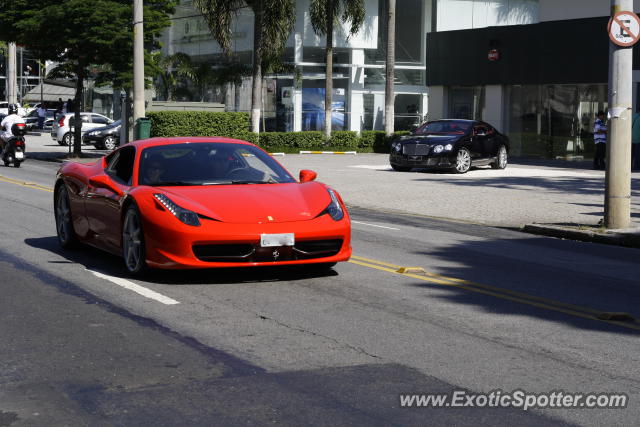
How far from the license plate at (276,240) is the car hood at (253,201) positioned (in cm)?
15

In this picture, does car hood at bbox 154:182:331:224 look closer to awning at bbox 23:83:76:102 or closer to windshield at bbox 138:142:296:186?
windshield at bbox 138:142:296:186

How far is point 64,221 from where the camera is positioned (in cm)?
1242

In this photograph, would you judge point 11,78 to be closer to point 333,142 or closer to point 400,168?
point 333,142

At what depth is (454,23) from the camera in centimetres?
5862

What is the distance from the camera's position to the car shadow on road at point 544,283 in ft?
29.1

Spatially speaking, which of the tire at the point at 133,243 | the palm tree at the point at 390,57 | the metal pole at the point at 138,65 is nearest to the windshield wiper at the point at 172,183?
the tire at the point at 133,243

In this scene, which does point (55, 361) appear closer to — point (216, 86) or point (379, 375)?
point (379, 375)

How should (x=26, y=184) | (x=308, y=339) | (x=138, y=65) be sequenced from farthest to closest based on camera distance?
(x=138, y=65) < (x=26, y=184) < (x=308, y=339)

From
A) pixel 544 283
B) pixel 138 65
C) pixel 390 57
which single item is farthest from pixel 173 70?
pixel 544 283

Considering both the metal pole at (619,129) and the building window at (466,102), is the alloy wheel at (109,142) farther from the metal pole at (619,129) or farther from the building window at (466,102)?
the metal pole at (619,129)

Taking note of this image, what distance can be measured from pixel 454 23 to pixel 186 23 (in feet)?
50.3

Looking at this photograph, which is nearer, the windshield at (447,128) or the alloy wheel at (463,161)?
the alloy wheel at (463,161)

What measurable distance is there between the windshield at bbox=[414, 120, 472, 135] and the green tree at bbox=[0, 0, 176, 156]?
11.1 meters

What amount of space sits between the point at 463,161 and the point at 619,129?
50.1 feet
